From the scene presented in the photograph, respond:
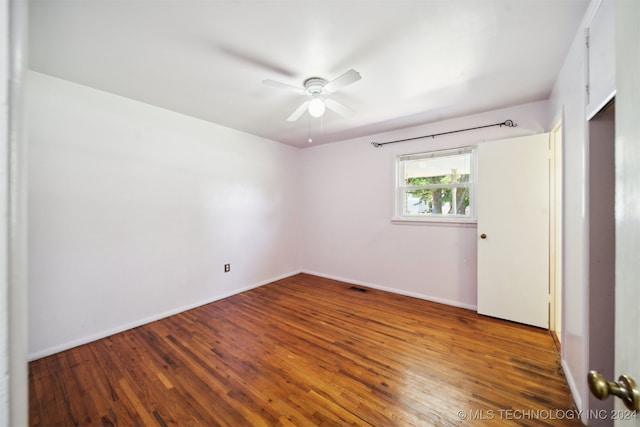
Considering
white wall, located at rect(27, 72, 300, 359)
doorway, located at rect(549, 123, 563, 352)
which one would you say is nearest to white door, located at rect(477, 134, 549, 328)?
doorway, located at rect(549, 123, 563, 352)

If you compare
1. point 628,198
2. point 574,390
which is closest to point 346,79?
point 628,198

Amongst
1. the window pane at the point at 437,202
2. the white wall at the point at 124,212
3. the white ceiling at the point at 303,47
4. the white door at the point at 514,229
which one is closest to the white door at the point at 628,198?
the white ceiling at the point at 303,47

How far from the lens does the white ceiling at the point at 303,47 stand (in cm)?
145

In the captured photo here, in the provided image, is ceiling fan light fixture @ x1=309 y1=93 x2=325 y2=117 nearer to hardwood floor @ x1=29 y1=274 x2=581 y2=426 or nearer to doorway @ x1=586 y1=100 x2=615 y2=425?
doorway @ x1=586 y1=100 x2=615 y2=425

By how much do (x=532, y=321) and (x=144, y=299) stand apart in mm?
4074

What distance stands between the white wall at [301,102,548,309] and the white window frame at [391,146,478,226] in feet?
0.22

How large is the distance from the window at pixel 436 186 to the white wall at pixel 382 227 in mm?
123

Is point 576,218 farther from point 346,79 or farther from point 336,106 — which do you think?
point 336,106

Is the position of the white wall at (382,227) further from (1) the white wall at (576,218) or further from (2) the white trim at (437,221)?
(1) the white wall at (576,218)

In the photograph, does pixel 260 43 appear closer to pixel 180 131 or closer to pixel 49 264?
pixel 180 131

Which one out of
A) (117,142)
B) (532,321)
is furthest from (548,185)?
(117,142)

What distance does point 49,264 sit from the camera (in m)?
2.15

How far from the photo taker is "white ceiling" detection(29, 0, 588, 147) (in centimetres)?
145

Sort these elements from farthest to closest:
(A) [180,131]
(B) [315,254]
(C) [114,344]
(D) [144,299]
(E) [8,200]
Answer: (B) [315,254] → (A) [180,131] → (D) [144,299] → (C) [114,344] → (E) [8,200]
